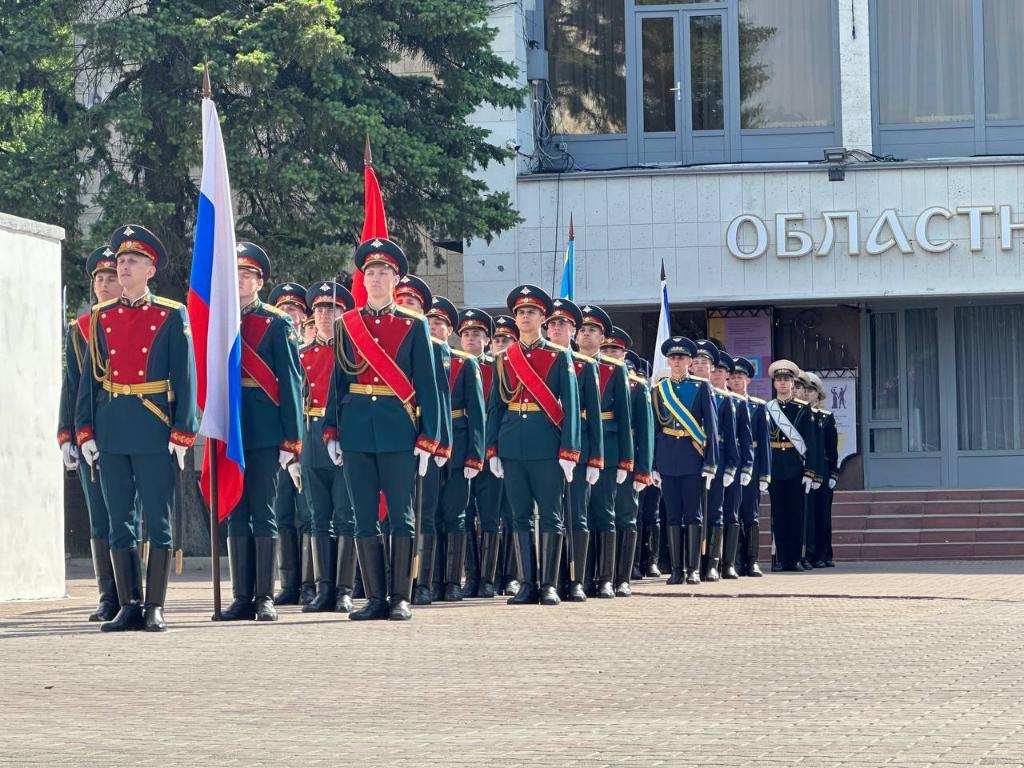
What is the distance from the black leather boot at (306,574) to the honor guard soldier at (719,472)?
463cm

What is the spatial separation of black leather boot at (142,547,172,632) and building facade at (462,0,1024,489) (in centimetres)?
1930

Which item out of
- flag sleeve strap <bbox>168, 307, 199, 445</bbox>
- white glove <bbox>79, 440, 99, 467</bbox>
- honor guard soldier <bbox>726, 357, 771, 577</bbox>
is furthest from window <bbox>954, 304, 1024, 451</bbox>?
white glove <bbox>79, 440, 99, 467</bbox>

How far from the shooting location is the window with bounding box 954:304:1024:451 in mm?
30781

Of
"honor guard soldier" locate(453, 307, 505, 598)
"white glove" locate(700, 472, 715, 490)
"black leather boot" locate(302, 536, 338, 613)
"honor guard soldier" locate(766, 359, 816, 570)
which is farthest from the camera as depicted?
"honor guard soldier" locate(766, 359, 816, 570)

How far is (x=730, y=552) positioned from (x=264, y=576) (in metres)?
7.63

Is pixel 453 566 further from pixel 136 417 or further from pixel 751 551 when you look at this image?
pixel 751 551

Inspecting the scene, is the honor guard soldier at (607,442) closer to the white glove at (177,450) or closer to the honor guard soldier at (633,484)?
the honor guard soldier at (633,484)

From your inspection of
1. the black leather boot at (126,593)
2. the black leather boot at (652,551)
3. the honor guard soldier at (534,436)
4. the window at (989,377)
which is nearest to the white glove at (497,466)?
the honor guard soldier at (534,436)

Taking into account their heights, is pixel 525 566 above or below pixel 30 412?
below

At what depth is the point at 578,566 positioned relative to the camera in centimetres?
1330

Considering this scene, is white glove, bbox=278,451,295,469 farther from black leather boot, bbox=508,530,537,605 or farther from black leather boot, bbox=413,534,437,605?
black leather boot, bbox=413,534,437,605

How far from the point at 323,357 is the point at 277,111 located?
9.31 m

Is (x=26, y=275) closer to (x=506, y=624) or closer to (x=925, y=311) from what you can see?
(x=506, y=624)

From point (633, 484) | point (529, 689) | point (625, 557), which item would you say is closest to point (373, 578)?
point (529, 689)
